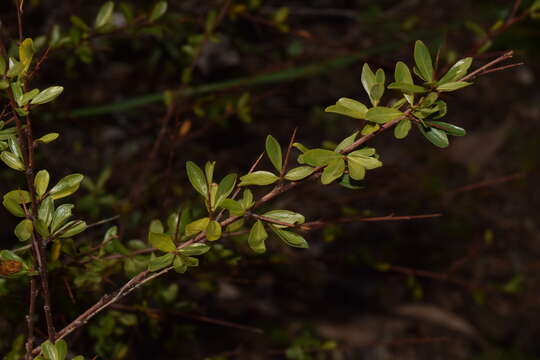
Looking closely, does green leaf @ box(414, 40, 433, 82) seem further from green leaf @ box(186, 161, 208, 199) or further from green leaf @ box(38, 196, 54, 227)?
green leaf @ box(38, 196, 54, 227)

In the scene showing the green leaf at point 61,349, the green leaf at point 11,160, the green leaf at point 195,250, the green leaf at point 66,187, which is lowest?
the green leaf at point 61,349

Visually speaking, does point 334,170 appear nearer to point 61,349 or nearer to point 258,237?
point 258,237

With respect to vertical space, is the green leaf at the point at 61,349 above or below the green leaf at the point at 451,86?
below

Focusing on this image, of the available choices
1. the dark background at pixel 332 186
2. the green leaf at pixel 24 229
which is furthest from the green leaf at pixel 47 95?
the dark background at pixel 332 186

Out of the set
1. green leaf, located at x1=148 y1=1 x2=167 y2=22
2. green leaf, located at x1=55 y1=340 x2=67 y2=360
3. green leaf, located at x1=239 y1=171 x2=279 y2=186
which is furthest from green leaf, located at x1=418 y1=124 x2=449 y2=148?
green leaf, located at x1=148 y1=1 x2=167 y2=22

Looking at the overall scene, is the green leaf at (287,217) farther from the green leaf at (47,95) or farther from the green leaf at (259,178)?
the green leaf at (47,95)
